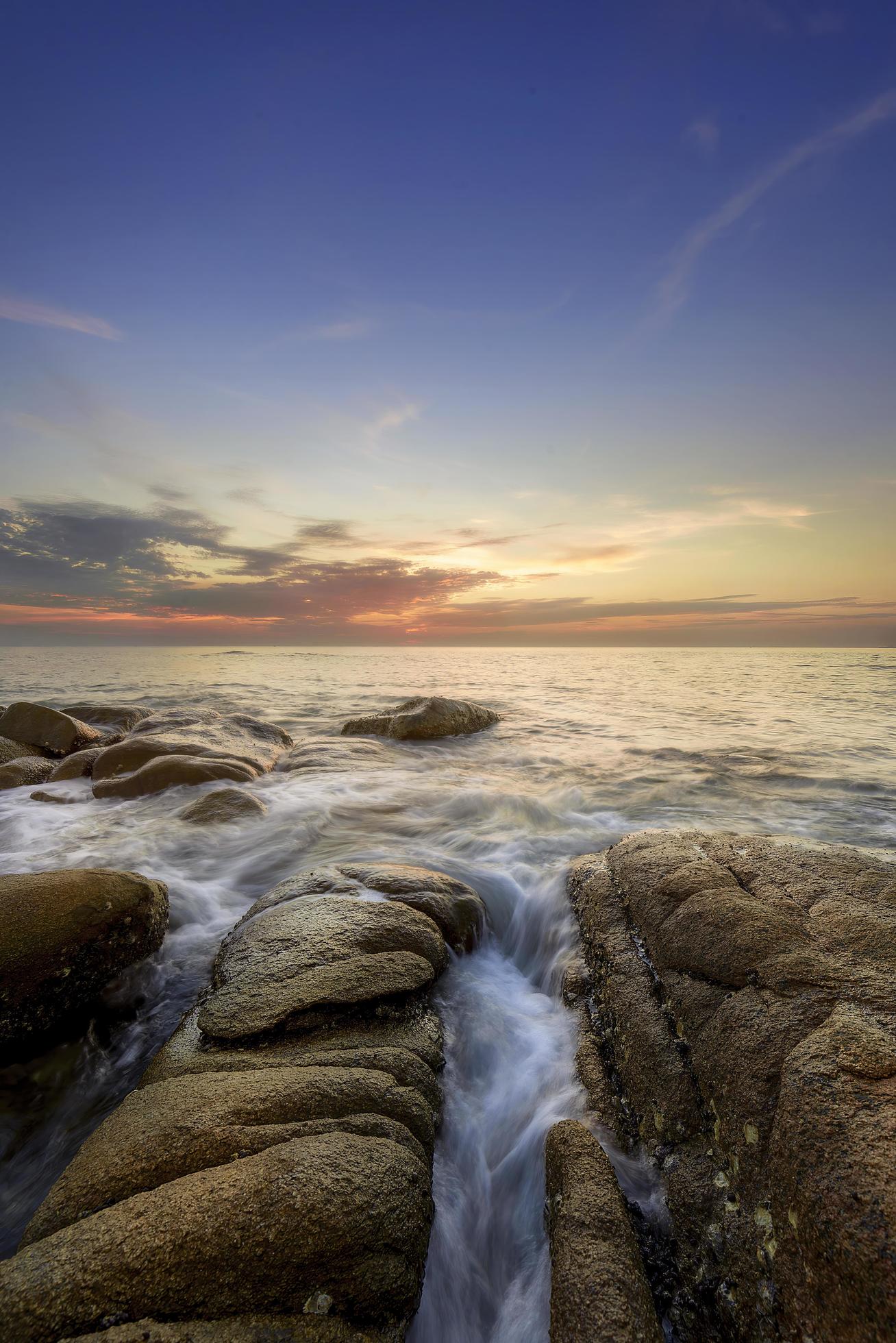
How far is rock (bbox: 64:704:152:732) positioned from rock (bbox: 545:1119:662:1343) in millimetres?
12977

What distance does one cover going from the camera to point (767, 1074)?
2.11 meters

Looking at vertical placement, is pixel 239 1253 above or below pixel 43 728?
below

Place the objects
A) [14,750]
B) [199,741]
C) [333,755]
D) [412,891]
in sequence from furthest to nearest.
Result: [333,755], [14,750], [199,741], [412,891]

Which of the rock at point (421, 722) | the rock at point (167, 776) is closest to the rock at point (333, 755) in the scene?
the rock at point (421, 722)

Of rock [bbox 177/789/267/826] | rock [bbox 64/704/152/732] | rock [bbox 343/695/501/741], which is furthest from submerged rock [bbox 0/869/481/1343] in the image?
rock [bbox 64/704/152/732]

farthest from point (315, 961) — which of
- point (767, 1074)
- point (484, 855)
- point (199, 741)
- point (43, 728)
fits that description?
point (43, 728)

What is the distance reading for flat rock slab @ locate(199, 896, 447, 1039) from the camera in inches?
117

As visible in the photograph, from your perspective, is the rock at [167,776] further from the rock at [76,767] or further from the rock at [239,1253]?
the rock at [239,1253]

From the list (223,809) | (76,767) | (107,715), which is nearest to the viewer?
(223,809)

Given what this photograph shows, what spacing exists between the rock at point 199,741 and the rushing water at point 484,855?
55 cm

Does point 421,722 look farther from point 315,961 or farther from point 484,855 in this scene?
point 315,961

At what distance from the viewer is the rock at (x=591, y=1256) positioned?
1722 mm

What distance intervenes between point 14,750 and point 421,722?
734 cm

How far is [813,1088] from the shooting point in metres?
1.91
